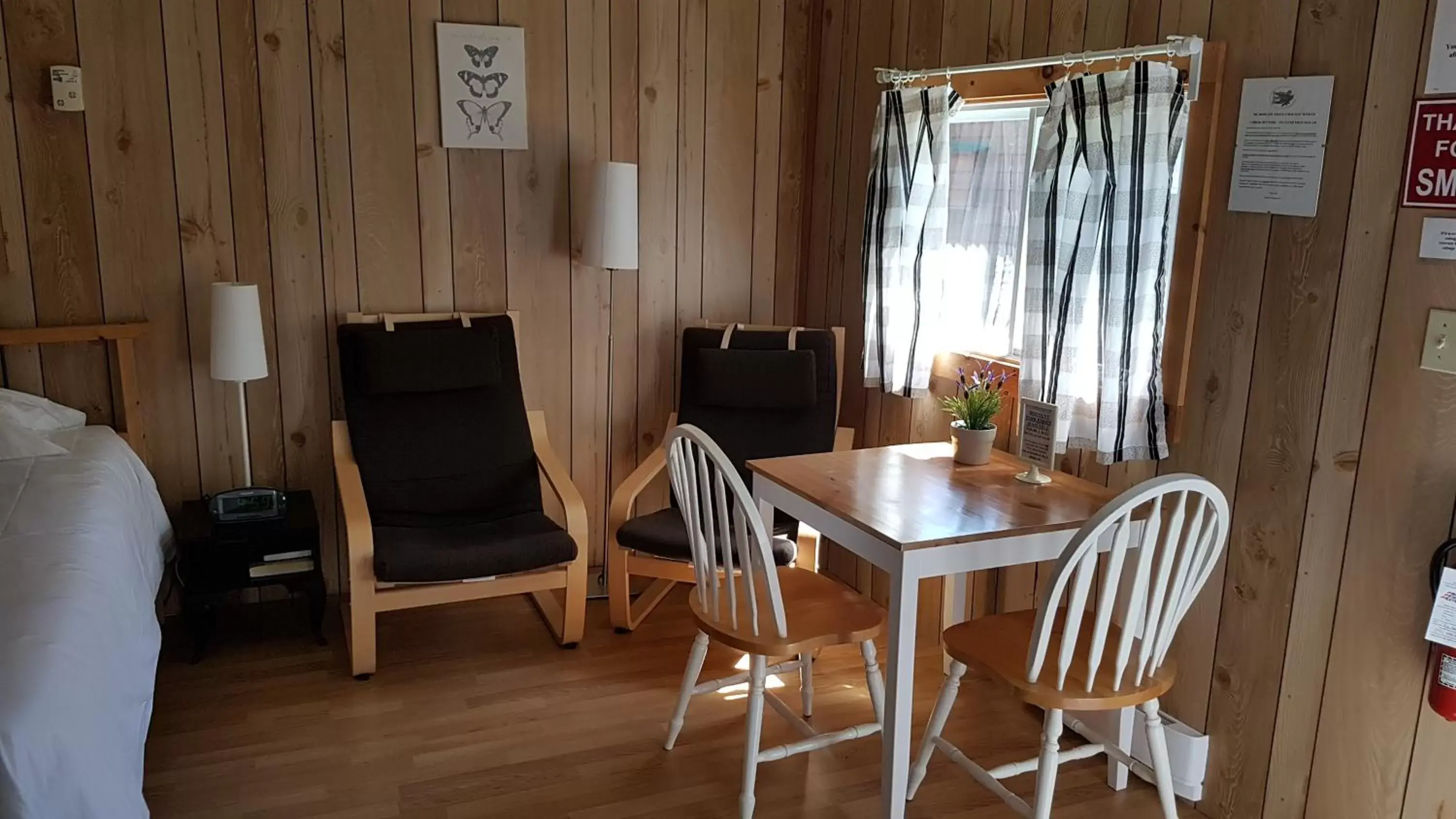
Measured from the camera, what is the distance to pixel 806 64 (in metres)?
4.22

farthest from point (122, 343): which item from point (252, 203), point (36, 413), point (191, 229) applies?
point (252, 203)

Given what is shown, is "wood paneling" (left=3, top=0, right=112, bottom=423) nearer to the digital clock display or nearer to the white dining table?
the digital clock display

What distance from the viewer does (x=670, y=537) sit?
11.4 feet

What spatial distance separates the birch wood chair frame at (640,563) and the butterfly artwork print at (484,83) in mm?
1356

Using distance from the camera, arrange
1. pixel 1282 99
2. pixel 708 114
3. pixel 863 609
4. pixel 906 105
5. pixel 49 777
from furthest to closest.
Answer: pixel 708 114
pixel 906 105
pixel 863 609
pixel 1282 99
pixel 49 777

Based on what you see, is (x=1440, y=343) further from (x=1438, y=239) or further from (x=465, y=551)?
(x=465, y=551)

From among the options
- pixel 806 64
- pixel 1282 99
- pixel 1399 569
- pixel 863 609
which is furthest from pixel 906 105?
pixel 1399 569

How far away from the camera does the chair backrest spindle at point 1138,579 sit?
206 cm

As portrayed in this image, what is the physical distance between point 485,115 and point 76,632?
2.27m

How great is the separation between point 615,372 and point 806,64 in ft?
4.55

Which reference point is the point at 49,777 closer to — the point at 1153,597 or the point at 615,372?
the point at 1153,597

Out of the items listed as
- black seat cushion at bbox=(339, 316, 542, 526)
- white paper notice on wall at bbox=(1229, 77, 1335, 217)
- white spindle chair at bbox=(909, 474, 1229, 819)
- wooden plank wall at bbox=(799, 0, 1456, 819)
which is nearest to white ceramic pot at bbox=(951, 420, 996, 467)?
wooden plank wall at bbox=(799, 0, 1456, 819)

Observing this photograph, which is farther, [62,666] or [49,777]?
[62,666]

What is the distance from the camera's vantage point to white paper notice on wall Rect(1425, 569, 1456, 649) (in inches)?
81.7
